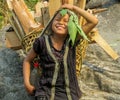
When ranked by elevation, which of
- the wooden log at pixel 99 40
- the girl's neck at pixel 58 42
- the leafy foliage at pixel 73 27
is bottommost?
the wooden log at pixel 99 40

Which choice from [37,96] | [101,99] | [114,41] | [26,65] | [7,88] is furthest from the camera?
[114,41]

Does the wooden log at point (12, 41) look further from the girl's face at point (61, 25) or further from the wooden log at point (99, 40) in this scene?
the girl's face at point (61, 25)

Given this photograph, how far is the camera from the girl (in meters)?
3.23

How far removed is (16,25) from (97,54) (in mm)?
1234

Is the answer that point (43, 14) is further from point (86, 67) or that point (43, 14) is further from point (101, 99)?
point (101, 99)

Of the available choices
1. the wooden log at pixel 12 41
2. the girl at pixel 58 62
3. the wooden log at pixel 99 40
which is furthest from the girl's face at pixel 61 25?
the wooden log at pixel 12 41

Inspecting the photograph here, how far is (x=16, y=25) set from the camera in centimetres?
431

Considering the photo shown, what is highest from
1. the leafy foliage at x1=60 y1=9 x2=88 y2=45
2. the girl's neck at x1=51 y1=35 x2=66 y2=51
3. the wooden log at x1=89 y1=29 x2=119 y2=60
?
the leafy foliage at x1=60 y1=9 x2=88 y2=45

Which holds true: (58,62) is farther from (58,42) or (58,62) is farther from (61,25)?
(61,25)

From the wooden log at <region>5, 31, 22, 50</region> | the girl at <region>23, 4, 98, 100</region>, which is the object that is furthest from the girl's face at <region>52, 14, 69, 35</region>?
the wooden log at <region>5, 31, 22, 50</region>

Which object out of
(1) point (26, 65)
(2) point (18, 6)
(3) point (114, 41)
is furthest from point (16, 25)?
(3) point (114, 41)

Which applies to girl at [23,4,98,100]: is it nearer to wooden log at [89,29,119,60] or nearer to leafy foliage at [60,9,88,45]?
leafy foliage at [60,9,88,45]

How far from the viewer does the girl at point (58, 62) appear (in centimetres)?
323

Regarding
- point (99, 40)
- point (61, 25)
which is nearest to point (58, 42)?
point (61, 25)
